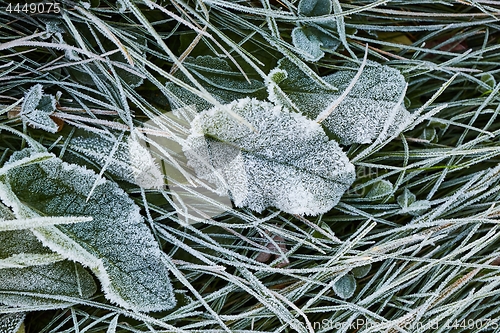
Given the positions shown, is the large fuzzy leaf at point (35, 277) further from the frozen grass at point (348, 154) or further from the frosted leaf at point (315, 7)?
the frosted leaf at point (315, 7)

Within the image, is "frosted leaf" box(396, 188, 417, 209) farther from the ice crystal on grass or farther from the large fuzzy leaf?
the large fuzzy leaf

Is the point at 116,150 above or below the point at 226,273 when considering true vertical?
above

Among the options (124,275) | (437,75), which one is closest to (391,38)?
(437,75)

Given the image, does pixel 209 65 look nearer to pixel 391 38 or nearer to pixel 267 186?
pixel 267 186

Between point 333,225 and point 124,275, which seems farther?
point 333,225

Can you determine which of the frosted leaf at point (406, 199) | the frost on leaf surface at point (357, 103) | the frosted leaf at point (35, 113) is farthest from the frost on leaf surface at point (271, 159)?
the frosted leaf at point (35, 113)

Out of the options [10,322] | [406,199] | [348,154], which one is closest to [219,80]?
[348,154]
